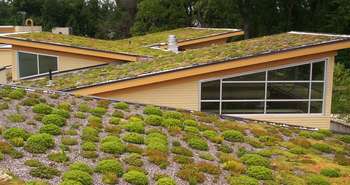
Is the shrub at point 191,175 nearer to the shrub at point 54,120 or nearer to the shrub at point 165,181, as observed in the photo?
the shrub at point 165,181

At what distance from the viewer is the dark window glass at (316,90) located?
17.2 m

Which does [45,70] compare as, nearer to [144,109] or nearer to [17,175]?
[144,109]

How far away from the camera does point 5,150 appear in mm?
8922

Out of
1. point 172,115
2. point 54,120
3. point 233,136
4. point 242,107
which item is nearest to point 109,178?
point 54,120

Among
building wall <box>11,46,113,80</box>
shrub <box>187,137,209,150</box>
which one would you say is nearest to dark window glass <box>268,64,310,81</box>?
shrub <box>187,137,209,150</box>

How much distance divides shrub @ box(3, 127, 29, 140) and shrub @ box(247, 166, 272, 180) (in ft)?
16.2

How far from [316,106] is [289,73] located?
174cm

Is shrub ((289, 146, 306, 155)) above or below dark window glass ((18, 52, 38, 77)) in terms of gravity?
below

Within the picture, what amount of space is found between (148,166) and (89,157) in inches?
49.1

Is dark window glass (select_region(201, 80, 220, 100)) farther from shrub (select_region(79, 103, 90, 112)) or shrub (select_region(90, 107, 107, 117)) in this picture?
shrub (select_region(79, 103, 90, 112))

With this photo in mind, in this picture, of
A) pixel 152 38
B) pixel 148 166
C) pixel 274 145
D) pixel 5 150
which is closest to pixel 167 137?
pixel 148 166

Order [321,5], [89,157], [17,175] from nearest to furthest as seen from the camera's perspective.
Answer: [17,175] → [89,157] → [321,5]

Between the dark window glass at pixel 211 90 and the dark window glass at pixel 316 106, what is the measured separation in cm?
364

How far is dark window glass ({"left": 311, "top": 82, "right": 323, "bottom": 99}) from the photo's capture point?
1716cm
